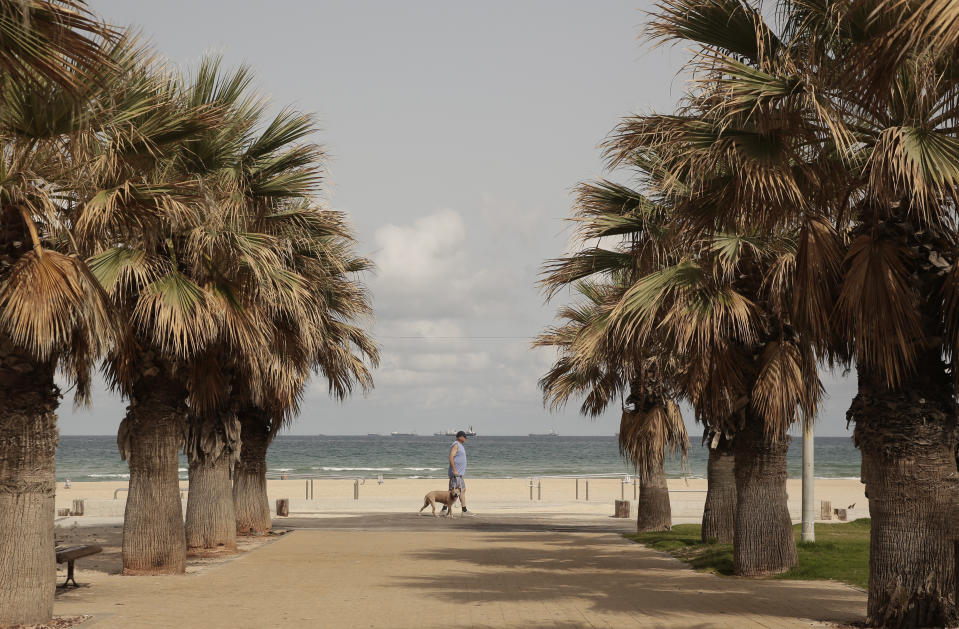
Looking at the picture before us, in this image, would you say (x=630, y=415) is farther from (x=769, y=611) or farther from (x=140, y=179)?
(x=140, y=179)

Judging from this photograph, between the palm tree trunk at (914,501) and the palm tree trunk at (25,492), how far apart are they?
798 cm

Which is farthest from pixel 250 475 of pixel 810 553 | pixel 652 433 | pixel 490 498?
pixel 490 498

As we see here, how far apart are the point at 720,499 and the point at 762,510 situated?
4.36m

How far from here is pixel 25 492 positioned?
394 inches

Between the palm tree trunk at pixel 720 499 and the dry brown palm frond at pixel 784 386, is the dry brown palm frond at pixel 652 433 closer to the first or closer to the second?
the palm tree trunk at pixel 720 499

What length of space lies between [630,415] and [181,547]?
9933 millimetres

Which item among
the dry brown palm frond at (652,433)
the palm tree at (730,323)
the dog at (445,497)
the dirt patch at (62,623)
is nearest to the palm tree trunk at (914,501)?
the palm tree at (730,323)

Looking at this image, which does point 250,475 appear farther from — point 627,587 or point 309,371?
point 627,587

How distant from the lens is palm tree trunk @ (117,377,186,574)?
14.3 meters

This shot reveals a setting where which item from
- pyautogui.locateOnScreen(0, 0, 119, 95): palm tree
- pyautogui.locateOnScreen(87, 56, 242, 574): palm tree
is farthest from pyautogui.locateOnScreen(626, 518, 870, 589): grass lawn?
pyautogui.locateOnScreen(0, 0, 119, 95): palm tree

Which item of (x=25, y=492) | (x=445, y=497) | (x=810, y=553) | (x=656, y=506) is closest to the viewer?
(x=25, y=492)

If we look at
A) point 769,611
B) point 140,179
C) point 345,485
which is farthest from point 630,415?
point 345,485

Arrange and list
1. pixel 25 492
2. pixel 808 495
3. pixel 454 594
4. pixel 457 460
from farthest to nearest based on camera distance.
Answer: pixel 457 460 < pixel 808 495 < pixel 454 594 < pixel 25 492

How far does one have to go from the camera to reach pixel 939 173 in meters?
8.55
